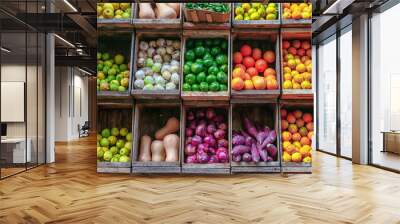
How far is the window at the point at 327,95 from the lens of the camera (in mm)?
7969

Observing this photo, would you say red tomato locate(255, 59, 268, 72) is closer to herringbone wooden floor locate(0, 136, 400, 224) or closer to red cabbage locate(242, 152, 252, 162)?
red cabbage locate(242, 152, 252, 162)

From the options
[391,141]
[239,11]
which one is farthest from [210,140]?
[391,141]

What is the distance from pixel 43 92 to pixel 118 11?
7.77ft

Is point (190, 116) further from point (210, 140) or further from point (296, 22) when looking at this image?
point (296, 22)

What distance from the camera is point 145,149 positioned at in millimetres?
4996

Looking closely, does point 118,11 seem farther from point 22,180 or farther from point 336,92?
point 336,92

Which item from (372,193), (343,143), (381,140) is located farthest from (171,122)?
(343,143)

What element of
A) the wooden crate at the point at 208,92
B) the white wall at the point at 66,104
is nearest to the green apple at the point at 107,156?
the wooden crate at the point at 208,92

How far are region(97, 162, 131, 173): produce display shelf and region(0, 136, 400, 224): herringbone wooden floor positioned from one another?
79mm

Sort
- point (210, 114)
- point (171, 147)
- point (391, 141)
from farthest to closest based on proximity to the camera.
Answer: point (391, 141)
point (210, 114)
point (171, 147)

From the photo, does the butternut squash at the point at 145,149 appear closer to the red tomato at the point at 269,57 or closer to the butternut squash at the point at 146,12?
the butternut squash at the point at 146,12

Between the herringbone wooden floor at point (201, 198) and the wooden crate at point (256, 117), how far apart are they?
0.43ft

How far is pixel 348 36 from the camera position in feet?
23.5

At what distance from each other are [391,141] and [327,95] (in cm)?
279
